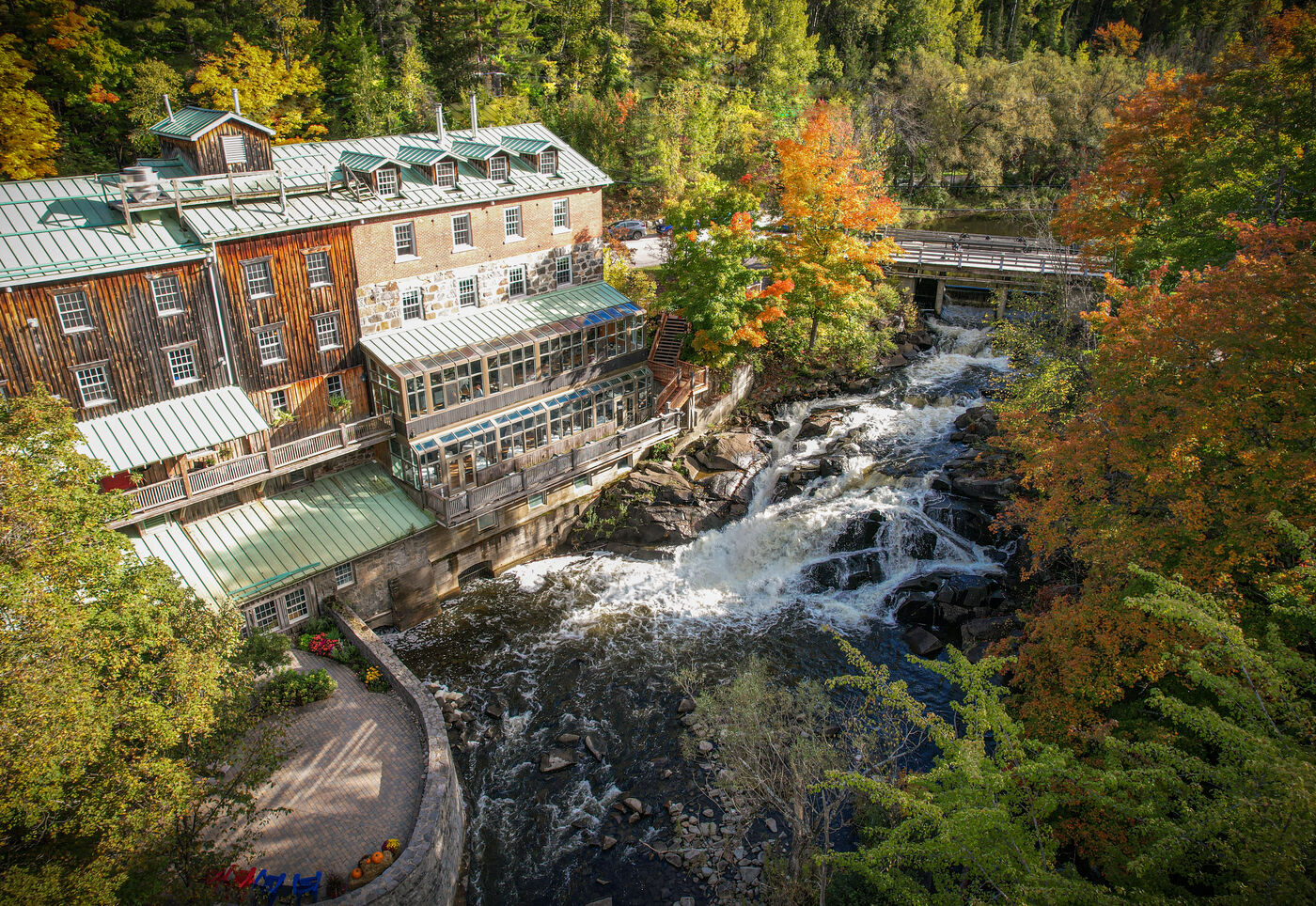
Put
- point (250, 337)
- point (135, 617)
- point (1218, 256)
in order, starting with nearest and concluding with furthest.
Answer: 1. point (135, 617)
2. point (250, 337)
3. point (1218, 256)

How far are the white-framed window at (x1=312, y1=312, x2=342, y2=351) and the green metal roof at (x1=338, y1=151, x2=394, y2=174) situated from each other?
17.1 feet

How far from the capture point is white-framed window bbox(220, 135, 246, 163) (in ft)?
82.2

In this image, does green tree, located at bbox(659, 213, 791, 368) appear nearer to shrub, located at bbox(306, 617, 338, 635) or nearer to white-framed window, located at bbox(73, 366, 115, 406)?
shrub, located at bbox(306, 617, 338, 635)

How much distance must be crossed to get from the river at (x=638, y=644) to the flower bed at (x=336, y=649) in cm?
236

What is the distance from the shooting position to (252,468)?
24797 mm

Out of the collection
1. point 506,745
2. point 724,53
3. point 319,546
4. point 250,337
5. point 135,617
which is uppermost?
point 724,53

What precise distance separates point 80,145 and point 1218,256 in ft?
173

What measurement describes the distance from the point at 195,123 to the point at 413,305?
28.6ft

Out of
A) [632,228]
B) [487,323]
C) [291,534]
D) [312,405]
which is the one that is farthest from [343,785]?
[632,228]

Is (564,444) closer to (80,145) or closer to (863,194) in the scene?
(863,194)

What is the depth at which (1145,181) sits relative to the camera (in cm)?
3462

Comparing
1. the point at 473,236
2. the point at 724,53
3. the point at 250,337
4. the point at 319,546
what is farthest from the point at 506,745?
the point at 724,53

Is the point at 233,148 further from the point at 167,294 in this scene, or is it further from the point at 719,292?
the point at 719,292

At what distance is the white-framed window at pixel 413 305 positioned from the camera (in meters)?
28.8
